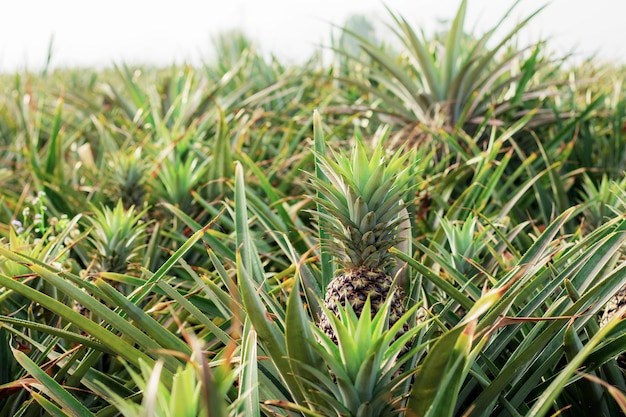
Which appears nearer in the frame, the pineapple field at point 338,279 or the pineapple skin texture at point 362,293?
the pineapple field at point 338,279

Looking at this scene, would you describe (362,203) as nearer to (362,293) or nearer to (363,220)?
(363,220)

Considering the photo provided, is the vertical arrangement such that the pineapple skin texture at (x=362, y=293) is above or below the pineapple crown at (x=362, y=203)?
below

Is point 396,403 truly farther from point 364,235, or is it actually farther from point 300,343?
point 364,235

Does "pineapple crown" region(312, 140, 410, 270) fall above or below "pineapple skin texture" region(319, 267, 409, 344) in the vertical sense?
above

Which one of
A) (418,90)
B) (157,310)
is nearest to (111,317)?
(157,310)

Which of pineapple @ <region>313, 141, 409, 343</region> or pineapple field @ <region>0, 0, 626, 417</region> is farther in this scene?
pineapple @ <region>313, 141, 409, 343</region>
